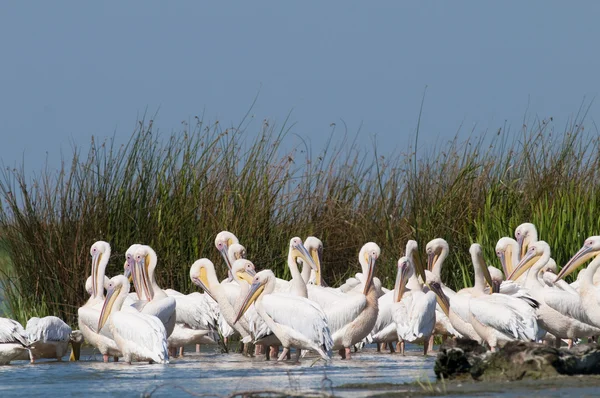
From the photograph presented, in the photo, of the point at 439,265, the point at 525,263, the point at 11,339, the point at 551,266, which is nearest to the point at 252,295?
the point at 11,339

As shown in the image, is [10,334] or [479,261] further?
[479,261]

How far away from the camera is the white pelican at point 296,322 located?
10984 millimetres

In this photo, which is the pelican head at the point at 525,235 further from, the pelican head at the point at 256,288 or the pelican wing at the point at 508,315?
the pelican head at the point at 256,288

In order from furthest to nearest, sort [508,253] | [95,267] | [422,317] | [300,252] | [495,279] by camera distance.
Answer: [508,253] < [300,252] < [495,279] < [95,267] < [422,317]

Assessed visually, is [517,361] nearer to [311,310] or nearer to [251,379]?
[251,379]

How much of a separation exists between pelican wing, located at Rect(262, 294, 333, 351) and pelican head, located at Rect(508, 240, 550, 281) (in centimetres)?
337

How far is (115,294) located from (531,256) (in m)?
4.80

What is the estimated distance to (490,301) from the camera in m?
11.5

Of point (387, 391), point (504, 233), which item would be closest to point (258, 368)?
point (387, 391)

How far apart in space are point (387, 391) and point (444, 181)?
8.28 metres

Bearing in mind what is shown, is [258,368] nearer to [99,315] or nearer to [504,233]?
[99,315]

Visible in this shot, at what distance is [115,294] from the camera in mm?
12102

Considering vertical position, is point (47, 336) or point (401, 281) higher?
point (401, 281)

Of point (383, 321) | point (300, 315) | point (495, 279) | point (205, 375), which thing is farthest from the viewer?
point (495, 279)
